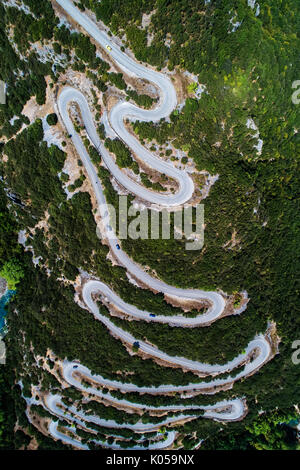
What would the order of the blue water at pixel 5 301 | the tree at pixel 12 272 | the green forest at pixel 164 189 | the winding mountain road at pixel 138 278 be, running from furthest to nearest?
the blue water at pixel 5 301 < the tree at pixel 12 272 < the winding mountain road at pixel 138 278 < the green forest at pixel 164 189

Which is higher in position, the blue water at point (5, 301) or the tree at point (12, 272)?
the tree at point (12, 272)

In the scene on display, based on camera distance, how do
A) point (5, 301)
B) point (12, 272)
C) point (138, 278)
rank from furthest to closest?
point (5, 301), point (12, 272), point (138, 278)

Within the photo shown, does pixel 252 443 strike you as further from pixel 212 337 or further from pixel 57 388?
pixel 57 388

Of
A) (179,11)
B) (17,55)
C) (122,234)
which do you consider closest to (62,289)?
(122,234)

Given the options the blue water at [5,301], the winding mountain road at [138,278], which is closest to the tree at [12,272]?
the blue water at [5,301]

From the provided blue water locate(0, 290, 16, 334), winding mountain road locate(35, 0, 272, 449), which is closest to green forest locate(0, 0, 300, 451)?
winding mountain road locate(35, 0, 272, 449)

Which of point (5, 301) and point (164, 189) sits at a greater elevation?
point (164, 189)

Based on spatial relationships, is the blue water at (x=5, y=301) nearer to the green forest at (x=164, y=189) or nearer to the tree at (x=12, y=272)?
the green forest at (x=164, y=189)

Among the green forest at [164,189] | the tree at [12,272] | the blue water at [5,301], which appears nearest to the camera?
the green forest at [164,189]

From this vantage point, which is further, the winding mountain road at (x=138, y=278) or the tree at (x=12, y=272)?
the tree at (x=12, y=272)

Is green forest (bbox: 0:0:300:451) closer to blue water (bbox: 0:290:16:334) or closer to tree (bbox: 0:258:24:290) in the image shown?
tree (bbox: 0:258:24:290)

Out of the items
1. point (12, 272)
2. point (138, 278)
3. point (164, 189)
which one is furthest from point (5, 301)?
point (164, 189)

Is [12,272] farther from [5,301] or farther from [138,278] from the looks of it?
[138,278]
